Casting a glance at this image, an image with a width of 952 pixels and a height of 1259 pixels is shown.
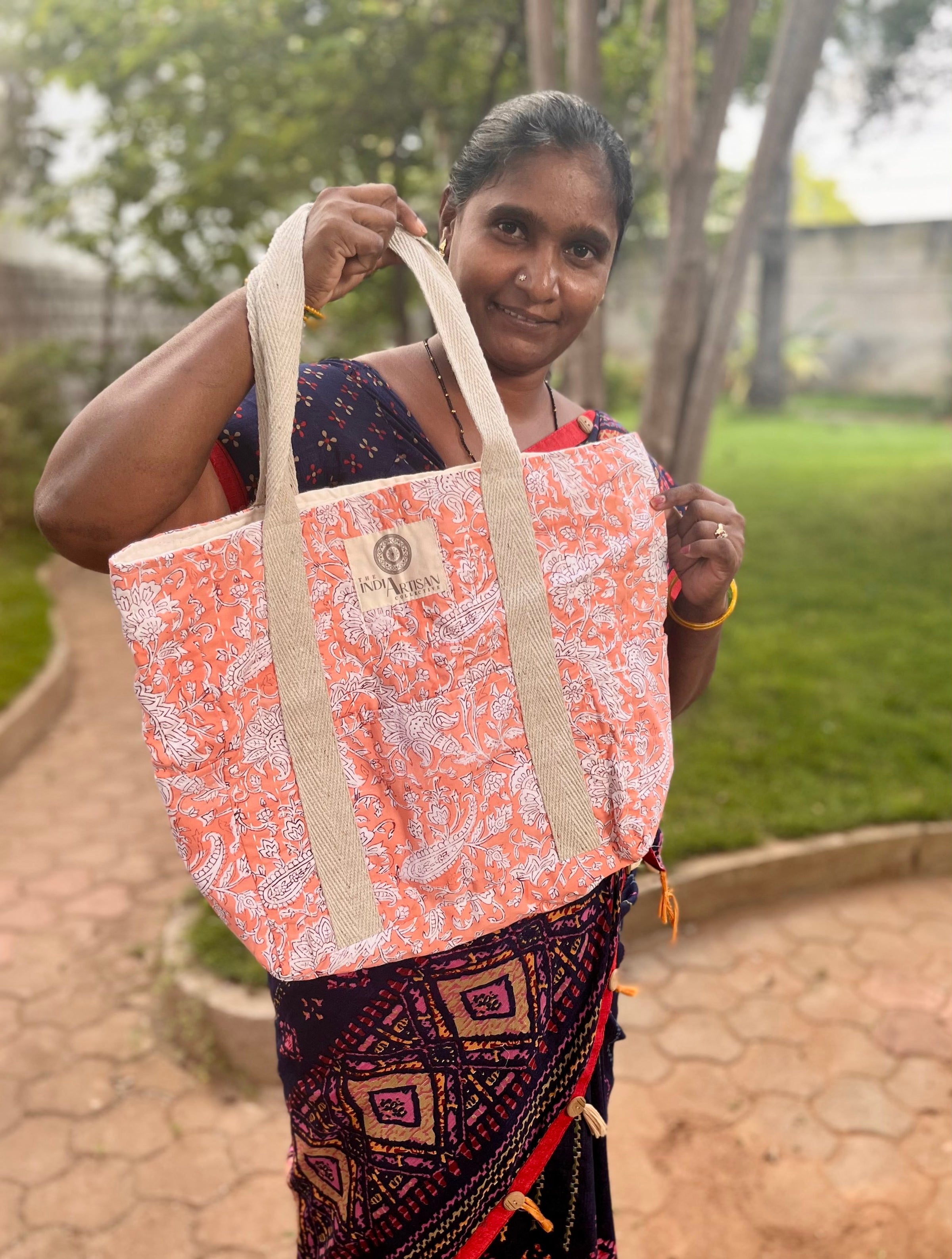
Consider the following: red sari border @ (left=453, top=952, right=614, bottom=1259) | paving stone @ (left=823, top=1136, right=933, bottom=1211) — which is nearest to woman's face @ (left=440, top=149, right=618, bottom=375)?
red sari border @ (left=453, top=952, right=614, bottom=1259)

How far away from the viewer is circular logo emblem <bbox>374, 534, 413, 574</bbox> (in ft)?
3.89

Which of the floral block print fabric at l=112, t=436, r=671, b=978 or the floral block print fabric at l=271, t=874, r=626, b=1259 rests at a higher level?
the floral block print fabric at l=112, t=436, r=671, b=978

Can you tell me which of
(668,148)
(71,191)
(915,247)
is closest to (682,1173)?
(668,148)

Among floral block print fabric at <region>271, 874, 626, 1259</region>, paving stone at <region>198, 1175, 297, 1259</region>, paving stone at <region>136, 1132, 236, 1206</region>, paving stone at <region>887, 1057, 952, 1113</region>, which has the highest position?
floral block print fabric at <region>271, 874, 626, 1259</region>

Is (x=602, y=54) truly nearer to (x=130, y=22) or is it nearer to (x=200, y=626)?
(x=130, y=22)

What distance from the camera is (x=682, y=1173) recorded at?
278 centimetres

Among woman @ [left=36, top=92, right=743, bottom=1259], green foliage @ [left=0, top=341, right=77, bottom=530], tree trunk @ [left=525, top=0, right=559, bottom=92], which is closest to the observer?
woman @ [left=36, top=92, right=743, bottom=1259]

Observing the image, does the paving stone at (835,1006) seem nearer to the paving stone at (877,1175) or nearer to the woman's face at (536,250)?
the paving stone at (877,1175)

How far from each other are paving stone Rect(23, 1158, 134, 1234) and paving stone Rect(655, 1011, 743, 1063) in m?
1.66

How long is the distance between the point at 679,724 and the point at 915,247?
1596cm

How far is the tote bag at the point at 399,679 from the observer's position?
43.8 inches

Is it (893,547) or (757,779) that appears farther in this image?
(893,547)

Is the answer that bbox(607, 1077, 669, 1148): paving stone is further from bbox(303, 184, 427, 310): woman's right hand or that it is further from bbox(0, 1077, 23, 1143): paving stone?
bbox(303, 184, 427, 310): woman's right hand

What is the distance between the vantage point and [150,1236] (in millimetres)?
2619
